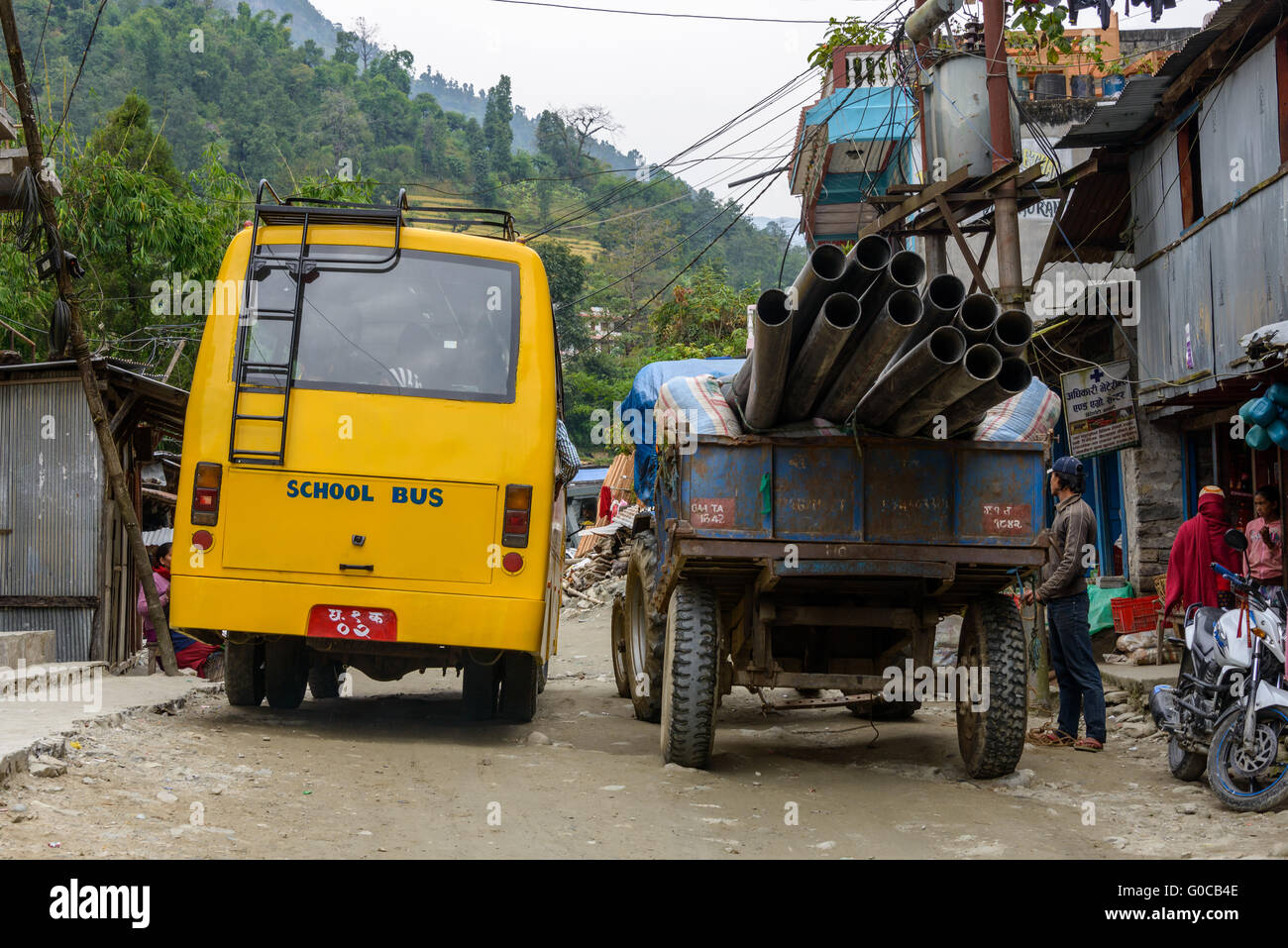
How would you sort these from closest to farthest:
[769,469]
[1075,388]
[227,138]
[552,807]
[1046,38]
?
[552,807] < [769,469] < [1046,38] < [1075,388] < [227,138]

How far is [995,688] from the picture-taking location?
6715mm

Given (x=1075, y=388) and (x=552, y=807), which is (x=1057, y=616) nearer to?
(x=552, y=807)

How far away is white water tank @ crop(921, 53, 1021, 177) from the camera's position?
12.4m

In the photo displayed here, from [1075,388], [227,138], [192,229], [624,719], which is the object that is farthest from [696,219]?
[624,719]

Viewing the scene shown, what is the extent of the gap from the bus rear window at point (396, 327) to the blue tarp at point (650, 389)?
298 cm

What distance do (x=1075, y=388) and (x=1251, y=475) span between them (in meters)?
2.62

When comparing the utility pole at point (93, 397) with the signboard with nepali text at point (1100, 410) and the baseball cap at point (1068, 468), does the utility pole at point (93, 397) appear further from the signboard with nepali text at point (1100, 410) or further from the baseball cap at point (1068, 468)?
the signboard with nepali text at point (1100, 410)

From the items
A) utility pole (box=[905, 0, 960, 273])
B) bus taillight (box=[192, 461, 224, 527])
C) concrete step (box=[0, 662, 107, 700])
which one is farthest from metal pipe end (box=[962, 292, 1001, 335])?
utility pole (box=[905, 0, 960, 273])

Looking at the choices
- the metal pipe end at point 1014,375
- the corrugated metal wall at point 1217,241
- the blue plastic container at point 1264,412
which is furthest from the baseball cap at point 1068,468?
the metal pipe end at point 1014,375

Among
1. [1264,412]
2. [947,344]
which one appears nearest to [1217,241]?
[1264,412]

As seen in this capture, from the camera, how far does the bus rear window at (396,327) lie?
7223 millimetres

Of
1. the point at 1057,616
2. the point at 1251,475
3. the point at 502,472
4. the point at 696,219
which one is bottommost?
the point at 1057,616

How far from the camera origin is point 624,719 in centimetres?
983

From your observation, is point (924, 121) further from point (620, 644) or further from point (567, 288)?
point (567, 288)
